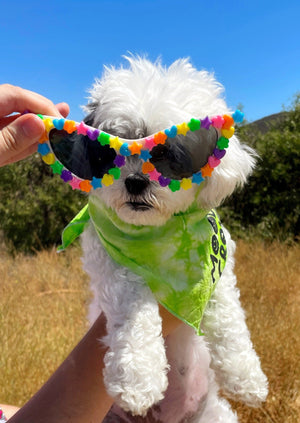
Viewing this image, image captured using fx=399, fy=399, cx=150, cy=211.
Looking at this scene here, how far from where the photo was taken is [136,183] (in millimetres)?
1455

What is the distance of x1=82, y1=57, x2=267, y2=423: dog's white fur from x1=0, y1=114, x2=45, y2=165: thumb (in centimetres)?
32

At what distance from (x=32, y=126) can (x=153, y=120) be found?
449 mm

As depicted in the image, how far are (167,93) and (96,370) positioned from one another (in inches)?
42.0

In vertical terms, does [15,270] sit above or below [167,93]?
below

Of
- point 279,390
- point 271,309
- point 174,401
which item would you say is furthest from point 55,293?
point 174,401

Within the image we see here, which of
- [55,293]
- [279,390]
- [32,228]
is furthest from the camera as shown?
[32,228]

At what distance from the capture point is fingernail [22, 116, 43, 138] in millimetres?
1314

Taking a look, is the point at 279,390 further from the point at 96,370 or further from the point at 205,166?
the point at 205,166

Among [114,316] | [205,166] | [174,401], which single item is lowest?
[174,401]

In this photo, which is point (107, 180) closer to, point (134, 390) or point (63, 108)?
point (63, 108)

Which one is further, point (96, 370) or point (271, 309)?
point (271, 309)

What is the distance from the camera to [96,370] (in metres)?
1.46

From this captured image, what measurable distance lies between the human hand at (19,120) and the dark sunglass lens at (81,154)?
98 mm

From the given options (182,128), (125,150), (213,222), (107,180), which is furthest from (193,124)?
(213,222)
